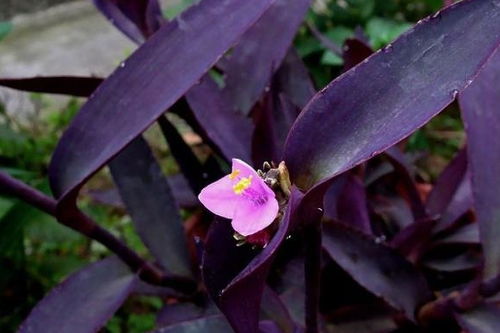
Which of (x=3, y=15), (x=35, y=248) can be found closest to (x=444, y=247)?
(x=35, y=248)

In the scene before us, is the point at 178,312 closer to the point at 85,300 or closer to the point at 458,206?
the point at 85,300

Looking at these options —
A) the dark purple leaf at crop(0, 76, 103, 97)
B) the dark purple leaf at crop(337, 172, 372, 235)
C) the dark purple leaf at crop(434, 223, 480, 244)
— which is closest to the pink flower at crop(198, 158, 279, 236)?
the dark purple leaf at crop(0, 76, 103, 97)

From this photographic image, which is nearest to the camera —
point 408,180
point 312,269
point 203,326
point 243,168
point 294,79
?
point 243,168

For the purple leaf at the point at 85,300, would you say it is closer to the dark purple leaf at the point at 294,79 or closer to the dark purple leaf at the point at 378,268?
the dark purple leaf at the point at 378,268

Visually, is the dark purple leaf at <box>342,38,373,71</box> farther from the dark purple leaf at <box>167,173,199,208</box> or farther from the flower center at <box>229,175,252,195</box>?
the flower center at <box>229,175,252,195</box>

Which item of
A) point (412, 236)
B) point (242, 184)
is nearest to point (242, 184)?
point (242, 184)

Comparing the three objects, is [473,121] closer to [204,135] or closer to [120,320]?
[204,135]
